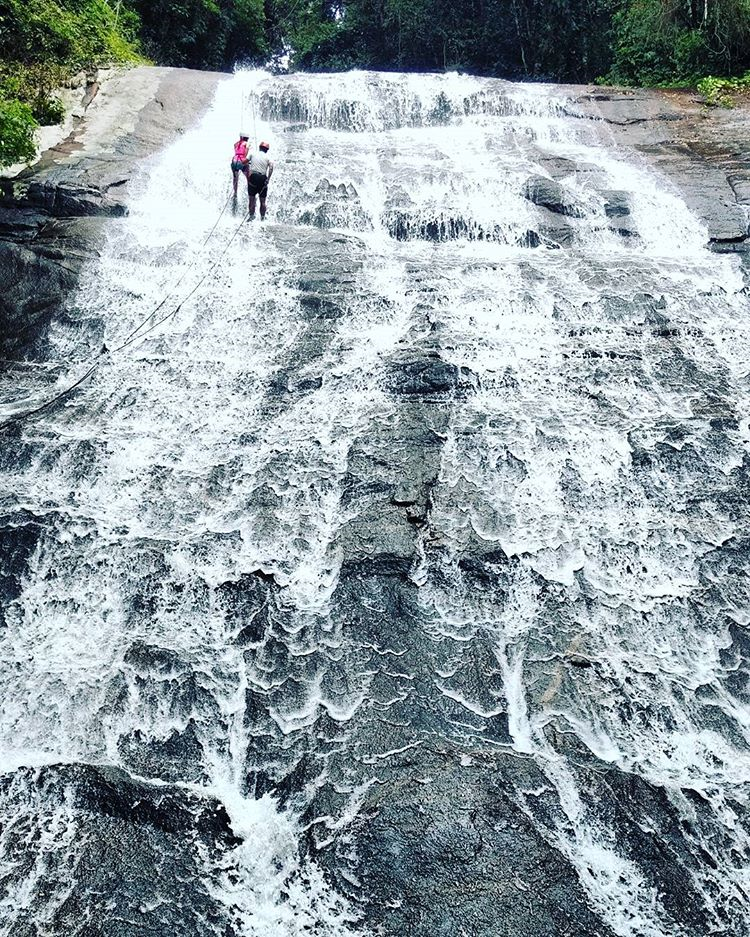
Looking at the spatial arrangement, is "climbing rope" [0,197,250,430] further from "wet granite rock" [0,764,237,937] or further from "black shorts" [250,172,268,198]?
"wet granite rock" [0,764,237,937]

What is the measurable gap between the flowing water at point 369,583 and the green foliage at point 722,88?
7.13 meters

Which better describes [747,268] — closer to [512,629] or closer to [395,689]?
[512,629]

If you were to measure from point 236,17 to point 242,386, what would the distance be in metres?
25.5

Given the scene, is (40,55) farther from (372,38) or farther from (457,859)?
(372,38)

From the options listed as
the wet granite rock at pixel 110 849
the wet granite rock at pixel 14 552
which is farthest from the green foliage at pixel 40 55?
the wet granite rock at pixel 110 849

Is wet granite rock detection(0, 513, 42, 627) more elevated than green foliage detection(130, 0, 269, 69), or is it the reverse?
green foliage detection(130, 0, 269, 69)

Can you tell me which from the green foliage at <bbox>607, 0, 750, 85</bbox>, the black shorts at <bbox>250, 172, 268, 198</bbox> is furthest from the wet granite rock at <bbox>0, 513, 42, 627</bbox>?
the green foliage at <bbox>607, 0, 750, 85</bbox>

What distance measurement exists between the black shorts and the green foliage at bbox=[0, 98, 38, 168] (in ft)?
12.5

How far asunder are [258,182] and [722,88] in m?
13.0

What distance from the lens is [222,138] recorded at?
577 inches

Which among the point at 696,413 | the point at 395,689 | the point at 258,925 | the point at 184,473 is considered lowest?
the point at 258,925

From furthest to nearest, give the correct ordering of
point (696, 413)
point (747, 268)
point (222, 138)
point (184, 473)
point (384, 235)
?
point (222, 138) → point (384, 235) → point (747, 268) → point (696, 413) → point (184, 473)

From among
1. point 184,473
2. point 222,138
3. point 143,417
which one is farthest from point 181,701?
point 222,138

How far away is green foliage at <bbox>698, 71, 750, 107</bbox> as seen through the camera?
16266 millimetres
